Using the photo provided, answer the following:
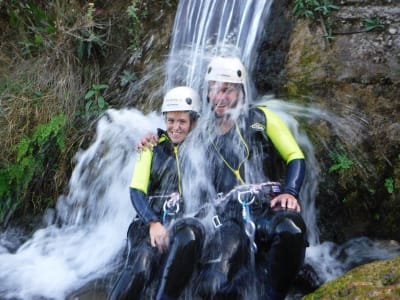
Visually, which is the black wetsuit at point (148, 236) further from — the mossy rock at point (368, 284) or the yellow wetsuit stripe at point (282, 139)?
the mossy rock at point (368, 284)

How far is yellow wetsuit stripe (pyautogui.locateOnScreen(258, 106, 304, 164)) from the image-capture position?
158 inches

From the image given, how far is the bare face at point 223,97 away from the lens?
13.7ft

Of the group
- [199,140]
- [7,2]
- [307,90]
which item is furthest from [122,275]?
[7,2]

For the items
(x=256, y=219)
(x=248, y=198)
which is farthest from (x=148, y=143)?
(x=256, y=219)

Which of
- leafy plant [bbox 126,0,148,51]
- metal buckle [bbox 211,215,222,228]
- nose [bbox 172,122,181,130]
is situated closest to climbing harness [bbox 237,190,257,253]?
metal buckle [bbox 211,215,222,228]

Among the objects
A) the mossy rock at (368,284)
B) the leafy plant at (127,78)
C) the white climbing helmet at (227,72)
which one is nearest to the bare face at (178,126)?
the white climbing helmet at (227,72)

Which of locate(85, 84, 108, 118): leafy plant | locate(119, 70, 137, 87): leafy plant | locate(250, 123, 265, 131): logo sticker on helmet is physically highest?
locate(250, 123, 265, 131): logo sticker on helmet

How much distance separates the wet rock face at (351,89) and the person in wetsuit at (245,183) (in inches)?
22.2

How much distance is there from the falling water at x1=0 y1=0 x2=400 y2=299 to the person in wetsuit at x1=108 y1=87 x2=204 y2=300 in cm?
79

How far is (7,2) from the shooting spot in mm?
7297

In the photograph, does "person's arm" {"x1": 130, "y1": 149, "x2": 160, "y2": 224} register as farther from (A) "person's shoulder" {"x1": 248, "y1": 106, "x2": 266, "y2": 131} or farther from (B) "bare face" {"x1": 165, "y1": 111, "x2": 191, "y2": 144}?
Answer: (A) "person's shoulder" {"x1": 248, "y1": 106, "x2": 266, "y2": 131}

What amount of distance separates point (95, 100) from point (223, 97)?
2413 mm

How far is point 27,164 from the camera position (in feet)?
19.2

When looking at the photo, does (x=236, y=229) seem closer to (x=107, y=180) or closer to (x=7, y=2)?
(x=107, y=180)
